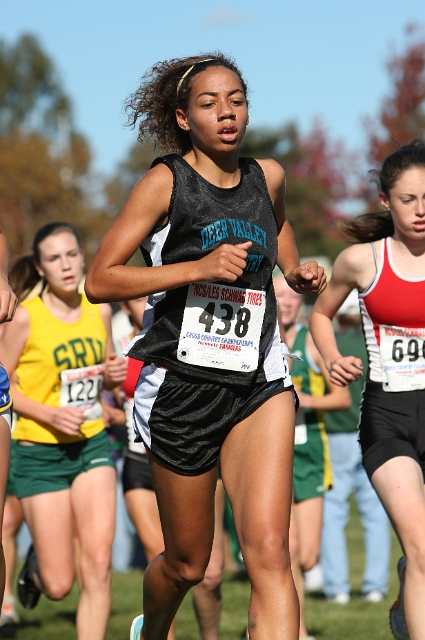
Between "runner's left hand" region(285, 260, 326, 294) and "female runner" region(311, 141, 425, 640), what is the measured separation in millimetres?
809

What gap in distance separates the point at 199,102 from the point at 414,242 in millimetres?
1637

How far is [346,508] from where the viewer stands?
9.42 metres

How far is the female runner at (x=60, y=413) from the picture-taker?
6000 millimetres

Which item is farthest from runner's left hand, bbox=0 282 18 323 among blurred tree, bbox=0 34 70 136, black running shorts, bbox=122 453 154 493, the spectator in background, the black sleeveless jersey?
blurred tree, bbox=0 34 70 136

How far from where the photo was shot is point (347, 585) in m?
8.71

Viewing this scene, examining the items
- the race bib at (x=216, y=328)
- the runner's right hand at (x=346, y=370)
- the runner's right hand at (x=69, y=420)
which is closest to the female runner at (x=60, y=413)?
the runner's right hand at (x=69, y=420)

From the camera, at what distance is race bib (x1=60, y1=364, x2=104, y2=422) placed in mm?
6211

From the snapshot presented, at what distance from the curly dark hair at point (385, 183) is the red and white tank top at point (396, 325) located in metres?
0.41

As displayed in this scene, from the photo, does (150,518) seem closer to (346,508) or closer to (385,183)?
(385,183)

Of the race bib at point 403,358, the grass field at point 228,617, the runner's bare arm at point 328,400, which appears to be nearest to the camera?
the race bib at point 403,358

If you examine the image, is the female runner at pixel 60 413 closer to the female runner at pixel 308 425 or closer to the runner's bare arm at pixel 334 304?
the runner's bare arm at pixel 334 304

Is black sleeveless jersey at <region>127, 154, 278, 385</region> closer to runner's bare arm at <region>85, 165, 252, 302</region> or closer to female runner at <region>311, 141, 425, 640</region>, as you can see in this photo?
runner's bare arm at <region>85, 165, 252, 302</region>

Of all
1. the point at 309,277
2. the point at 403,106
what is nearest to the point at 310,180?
the point at 403,106

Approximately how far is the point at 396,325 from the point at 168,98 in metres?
1.67
